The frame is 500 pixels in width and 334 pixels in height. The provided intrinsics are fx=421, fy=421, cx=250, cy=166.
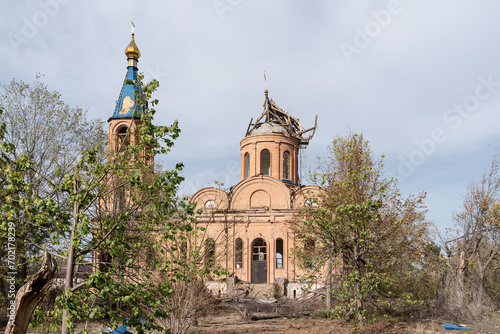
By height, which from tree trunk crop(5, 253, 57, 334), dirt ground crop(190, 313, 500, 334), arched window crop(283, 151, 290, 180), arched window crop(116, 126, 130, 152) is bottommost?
dirt ground crop(190, 313, 500, 334)

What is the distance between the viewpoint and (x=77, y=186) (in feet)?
20.9

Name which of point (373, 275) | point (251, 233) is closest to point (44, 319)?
point (373, 275)

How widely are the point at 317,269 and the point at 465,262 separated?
9.83 m

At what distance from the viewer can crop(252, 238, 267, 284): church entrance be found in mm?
27328

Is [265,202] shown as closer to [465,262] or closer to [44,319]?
[465,262]

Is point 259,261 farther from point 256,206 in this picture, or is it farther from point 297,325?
point 297,325

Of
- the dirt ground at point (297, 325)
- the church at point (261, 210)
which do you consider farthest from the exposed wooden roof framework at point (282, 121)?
the dirt ground at point (297, 325)

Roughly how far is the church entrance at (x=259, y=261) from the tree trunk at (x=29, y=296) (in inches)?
869

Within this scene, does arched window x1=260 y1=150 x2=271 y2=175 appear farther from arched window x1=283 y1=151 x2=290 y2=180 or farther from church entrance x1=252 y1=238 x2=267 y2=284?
church entrance x1=252 y1=238 x2=267 y2=284

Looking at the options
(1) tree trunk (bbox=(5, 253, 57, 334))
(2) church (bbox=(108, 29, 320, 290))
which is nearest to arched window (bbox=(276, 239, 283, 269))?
(2) church (bbox=(108, 29, 320, 290))

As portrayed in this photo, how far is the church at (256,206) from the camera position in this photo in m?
27.0

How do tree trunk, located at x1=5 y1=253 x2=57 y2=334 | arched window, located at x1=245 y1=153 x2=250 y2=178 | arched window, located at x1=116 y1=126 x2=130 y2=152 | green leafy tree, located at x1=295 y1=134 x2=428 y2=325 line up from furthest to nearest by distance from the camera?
arched window, located at x1=245 y1=153 x2=250 y2=178 < green leafy tree, located at x1=295 y1=134 x2=428 y2=325 < arched window, located at x1=116 y1=126 x2=130 y2=152 < tree trunk, located at x1=5 y1=253 x2=57 y2=334

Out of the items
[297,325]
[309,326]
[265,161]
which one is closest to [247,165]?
[265,161]

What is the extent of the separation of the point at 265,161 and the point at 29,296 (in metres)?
27.2
